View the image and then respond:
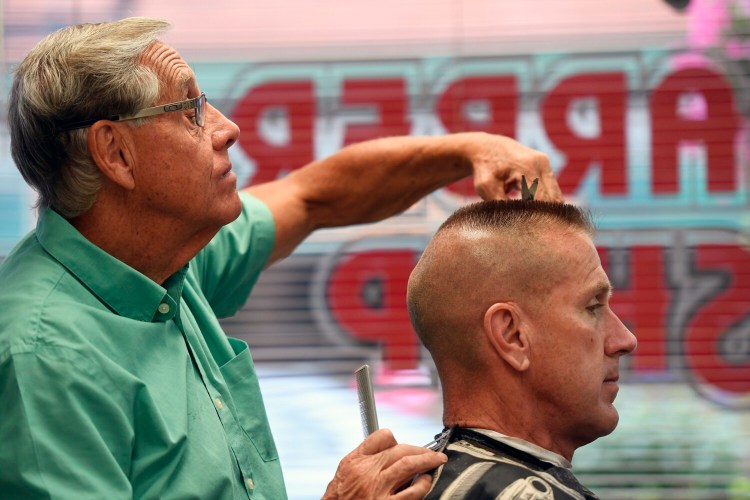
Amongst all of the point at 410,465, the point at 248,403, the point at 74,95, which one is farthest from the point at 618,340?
the point at 74,95

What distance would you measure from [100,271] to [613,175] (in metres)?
3.49

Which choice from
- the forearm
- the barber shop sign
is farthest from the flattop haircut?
the barber shop sign

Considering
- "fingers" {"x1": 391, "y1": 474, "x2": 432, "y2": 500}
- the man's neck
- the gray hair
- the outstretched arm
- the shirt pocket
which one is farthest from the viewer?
the outstretched arm

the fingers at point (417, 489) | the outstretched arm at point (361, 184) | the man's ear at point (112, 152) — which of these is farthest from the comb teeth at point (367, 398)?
the outstretched arm at point (361, 184)

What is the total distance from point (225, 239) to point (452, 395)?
87 centimetres

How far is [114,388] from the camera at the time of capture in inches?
77.6

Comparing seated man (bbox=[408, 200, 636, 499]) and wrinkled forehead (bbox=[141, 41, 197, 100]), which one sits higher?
wrinkled forehead (bbox=[141, 41, 197, 100])

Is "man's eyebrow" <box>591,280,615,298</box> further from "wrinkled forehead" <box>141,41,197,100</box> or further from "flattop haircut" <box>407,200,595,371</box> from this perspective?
"wrinkled forehead" <box>141,41,197,100</box>

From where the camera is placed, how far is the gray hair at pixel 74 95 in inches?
82.8

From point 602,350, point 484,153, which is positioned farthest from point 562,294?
point 484,153

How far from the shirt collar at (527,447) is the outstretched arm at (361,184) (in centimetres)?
90

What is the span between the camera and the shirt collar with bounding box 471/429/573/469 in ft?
6.26

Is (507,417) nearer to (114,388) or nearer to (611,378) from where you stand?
(611,378)

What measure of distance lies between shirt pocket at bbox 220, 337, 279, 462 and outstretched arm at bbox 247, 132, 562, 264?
1.40 ft
